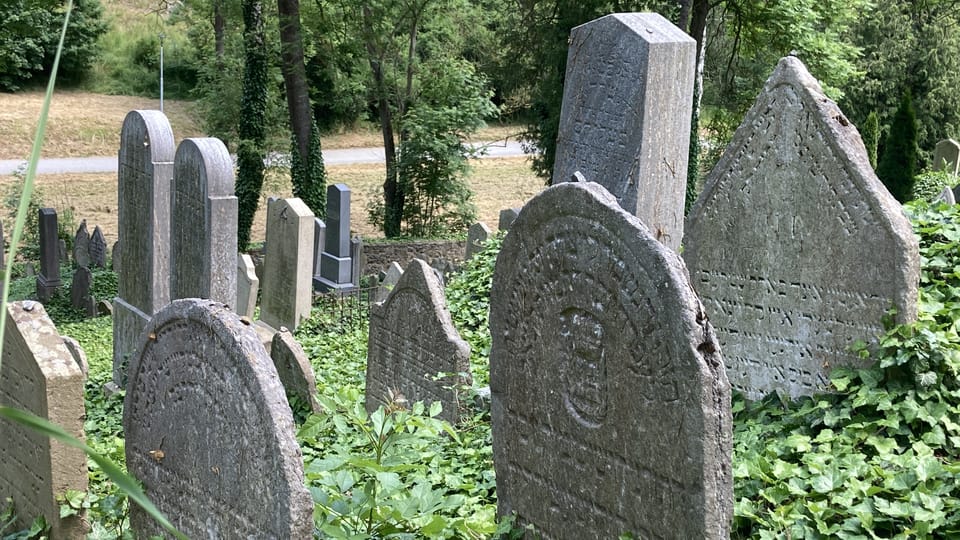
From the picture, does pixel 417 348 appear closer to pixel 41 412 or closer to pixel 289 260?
pixel 41 412

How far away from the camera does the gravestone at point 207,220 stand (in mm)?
7738

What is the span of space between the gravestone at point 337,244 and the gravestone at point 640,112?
7546mm

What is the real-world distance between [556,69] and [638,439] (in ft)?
55.7

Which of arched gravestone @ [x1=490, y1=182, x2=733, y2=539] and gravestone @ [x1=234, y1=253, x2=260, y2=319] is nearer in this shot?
arched gravestone @ [x1=490, y1=182, x2=733, y2=539]

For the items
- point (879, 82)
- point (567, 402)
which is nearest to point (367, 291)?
point (567, 402)

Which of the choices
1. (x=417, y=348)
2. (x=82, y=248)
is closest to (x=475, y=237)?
(x=82, y=248)

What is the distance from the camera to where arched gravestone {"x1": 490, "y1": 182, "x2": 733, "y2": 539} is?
9.56 feet

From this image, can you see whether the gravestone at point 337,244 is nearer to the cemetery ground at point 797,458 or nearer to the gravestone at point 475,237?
the gravestone at point 475,237

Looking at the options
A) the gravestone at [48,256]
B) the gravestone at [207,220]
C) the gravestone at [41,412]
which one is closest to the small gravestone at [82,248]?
the gravestone at [48,256]

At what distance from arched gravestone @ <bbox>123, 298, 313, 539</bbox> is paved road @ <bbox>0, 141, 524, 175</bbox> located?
19.9 m

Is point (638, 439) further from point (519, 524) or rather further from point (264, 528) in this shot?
point (264, 528)

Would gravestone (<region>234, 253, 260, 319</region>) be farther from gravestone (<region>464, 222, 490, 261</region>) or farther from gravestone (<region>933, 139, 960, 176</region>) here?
gravestone (<region>933, 139, 960, 176</region>)

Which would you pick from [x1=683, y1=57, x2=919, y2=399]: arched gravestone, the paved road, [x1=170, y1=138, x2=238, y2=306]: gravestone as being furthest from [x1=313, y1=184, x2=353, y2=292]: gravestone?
[x1=683, y1=57, x2=919, y2=399]: arched gravestone

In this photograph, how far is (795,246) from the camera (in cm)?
506
